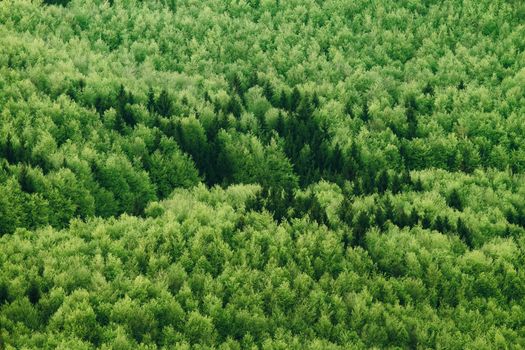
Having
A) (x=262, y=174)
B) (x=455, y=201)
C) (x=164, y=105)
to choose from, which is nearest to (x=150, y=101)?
(x=164, y=105)

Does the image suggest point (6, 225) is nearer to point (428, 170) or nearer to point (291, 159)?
point (291, 159)

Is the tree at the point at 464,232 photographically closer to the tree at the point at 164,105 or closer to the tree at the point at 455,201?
the tree at the point at 455,201

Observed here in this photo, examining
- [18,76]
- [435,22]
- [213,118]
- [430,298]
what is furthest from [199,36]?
[430,298]

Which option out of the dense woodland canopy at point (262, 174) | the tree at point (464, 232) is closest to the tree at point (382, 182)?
the dense woodland canopy at point (262, 174)

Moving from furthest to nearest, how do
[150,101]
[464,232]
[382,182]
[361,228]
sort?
[150,101] < [382,182] < [464,232] < [361,228]

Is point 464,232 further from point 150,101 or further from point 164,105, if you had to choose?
point 150,101

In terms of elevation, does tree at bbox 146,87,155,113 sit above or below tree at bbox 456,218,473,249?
above

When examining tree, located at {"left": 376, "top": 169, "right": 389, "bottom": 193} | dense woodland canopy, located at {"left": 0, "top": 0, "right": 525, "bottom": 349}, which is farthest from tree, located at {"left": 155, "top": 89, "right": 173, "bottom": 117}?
tree, located at {"left": 376, "top": 169, "right": 389, "bottom": 193}

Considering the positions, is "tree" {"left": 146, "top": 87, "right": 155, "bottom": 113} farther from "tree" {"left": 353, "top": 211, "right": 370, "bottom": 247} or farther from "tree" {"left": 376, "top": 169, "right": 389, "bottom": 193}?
"tree" {"left": 353, "top": 211, "right": 370, "bottom": 247}
